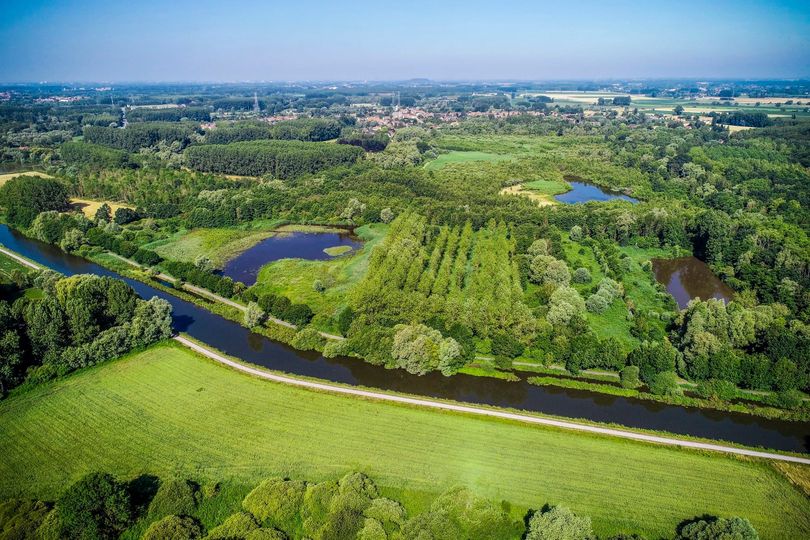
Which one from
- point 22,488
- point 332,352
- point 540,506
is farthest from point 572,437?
point 22,488

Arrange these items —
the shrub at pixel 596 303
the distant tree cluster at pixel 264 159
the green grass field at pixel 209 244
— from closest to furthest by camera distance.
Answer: the shrub at pixel 596 303 → the green grass field at pixel 209 244 → the distant tree cluster at pixel 264 159

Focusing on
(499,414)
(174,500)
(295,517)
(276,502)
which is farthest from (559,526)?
(174,500)

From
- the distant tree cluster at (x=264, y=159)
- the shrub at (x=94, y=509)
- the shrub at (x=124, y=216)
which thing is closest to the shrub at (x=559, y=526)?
the shrub at (x=94, y=509)

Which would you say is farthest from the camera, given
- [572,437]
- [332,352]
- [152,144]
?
[152,144]

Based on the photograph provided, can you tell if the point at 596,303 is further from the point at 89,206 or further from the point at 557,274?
the point at 89,206

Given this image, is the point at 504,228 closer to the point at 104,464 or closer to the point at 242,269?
the point at 242,269

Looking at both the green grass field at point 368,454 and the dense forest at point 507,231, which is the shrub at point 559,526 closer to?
the green grass field at point 368,454

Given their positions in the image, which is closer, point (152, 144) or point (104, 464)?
A: point (104, 464)
